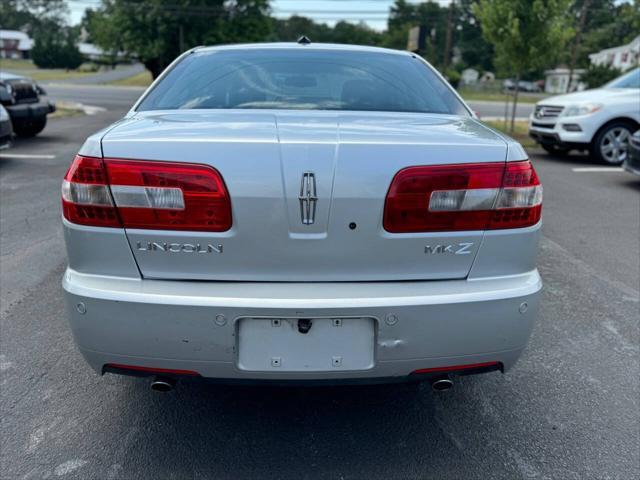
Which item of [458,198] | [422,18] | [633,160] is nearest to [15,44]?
[422,18]

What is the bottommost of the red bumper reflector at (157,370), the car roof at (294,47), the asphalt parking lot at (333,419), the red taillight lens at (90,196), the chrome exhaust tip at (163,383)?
the asphalt parking lot at (333,419)

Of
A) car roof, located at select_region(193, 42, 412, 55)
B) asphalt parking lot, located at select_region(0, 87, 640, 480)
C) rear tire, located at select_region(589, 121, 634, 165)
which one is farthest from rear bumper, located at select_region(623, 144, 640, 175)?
car roof, located at select_region(193, 42, 412, 55)

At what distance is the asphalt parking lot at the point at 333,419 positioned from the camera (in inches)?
89.2

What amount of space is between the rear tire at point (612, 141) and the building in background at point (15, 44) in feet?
390

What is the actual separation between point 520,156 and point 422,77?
122cm

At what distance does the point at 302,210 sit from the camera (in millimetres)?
1935

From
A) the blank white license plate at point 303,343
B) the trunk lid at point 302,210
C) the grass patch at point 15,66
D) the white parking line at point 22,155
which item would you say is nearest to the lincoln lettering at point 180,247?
the trunk lid at point 302,210

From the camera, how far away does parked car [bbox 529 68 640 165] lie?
9.91 meters

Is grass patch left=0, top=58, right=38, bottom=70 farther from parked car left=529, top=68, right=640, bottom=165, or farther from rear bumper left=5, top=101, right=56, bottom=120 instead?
parked car left=529, top=68, right=640, bottom=165

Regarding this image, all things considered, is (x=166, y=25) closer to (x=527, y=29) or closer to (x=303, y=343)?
(x=527, y=29)

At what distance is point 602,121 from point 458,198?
30.7 feet

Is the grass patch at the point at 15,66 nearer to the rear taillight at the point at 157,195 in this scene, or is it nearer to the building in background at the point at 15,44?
the building in background at the point at 15,44

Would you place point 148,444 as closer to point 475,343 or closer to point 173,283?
point 173,283

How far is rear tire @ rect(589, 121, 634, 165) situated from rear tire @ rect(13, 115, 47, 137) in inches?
419
